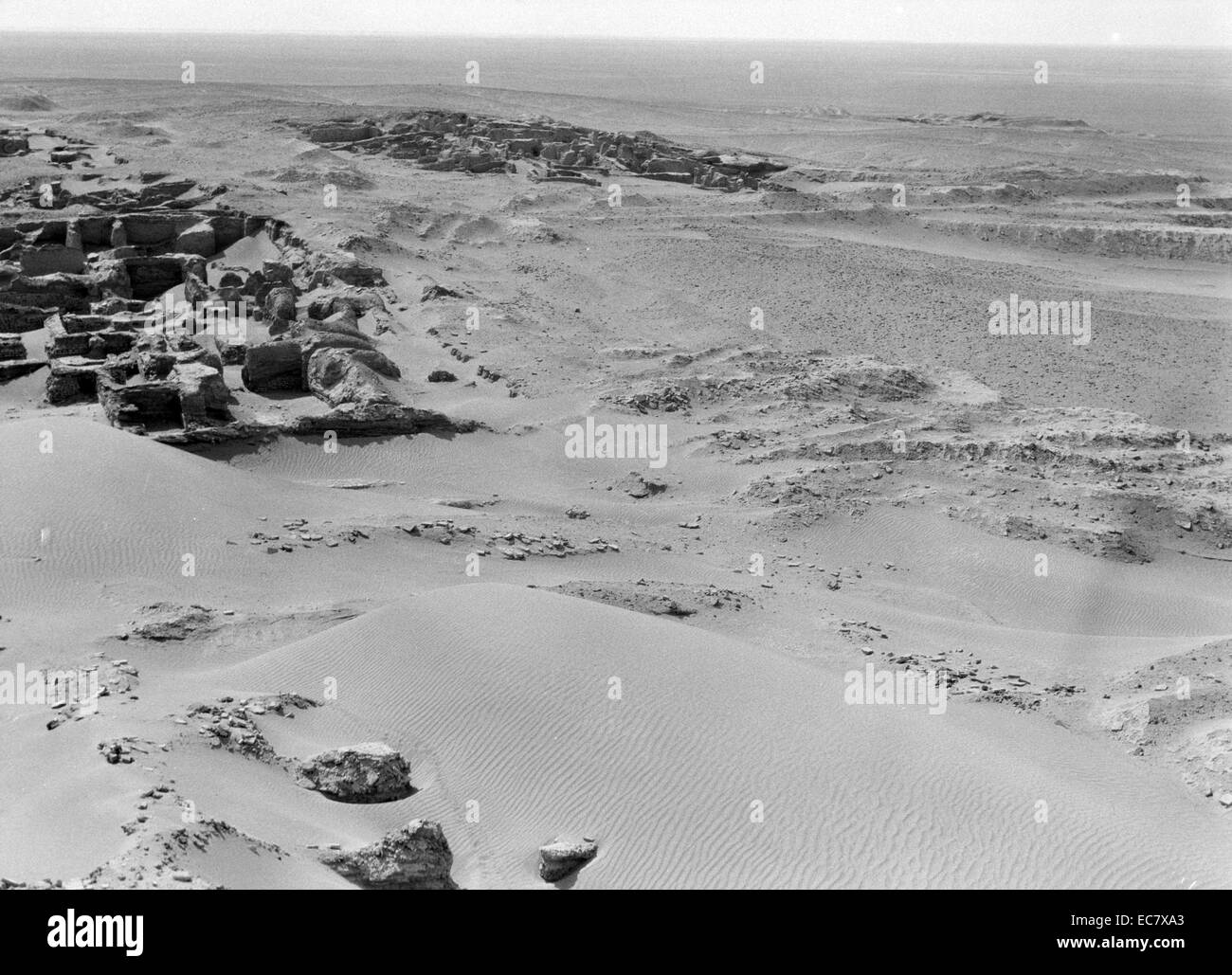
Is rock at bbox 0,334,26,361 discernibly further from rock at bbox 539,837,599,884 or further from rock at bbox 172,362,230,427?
rock at bbox 539,837,599,884

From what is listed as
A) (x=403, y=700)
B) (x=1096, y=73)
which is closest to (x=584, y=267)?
(x=403, y=700)

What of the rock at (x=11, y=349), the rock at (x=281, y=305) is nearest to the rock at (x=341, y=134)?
the rock at (x=281, y=305)

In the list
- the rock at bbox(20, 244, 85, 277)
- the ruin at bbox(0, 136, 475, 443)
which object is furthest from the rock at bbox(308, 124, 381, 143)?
the rock at bbox(20, 244, 85, 277)

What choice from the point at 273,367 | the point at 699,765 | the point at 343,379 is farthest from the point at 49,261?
the point at 699,765

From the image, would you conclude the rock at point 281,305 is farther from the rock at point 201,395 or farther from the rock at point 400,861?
the rock at point 400,861

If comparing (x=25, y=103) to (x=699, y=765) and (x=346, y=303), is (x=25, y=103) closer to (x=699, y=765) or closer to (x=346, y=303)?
(x=346, y=303)

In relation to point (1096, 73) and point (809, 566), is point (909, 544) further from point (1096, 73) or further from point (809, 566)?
point (1096, 73)
